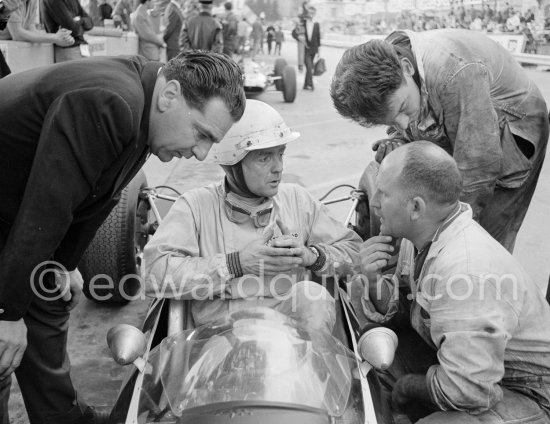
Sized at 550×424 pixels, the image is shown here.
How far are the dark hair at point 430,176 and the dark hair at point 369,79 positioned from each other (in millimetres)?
387

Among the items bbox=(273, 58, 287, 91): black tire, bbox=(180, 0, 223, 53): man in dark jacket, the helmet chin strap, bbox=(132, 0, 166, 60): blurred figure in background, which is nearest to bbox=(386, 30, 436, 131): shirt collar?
the helmet chin strap

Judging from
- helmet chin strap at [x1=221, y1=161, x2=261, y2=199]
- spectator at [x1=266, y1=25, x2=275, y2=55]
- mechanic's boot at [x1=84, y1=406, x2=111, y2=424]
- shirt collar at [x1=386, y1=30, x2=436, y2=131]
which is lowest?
spectator at [x1=266, y1=25, x2=275, y2=55]

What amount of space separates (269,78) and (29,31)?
537cm

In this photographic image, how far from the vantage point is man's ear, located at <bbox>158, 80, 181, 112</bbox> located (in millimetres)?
2027

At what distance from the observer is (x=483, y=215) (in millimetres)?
3244

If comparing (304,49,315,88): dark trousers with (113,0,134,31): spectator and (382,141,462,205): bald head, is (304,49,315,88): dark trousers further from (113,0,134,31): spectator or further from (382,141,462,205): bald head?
(382,141,462,205): bald head

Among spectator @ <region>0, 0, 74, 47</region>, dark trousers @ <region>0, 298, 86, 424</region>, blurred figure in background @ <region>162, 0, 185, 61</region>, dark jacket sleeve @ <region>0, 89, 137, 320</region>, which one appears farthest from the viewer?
blurred figure in background @ <region>162, 0, 185, 61</region>

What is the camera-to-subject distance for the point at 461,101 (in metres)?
2.77

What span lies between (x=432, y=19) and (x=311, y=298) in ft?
118

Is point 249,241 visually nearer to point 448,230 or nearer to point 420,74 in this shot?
point 448,230

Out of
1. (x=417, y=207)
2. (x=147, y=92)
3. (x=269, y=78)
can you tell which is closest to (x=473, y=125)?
(x=417, y=207)

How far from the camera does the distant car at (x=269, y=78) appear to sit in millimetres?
11422

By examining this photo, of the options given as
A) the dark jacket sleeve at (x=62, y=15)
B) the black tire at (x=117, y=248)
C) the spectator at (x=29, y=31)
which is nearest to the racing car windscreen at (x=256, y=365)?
the black tire at (x=117, y=248)

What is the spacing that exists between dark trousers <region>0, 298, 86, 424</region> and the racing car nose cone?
128 cm
